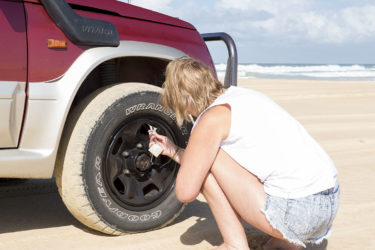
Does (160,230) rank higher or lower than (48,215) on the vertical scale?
higher

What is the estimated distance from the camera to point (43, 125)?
2.69 meters

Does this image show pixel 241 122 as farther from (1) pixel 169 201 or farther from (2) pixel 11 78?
(2) pixel 11 78

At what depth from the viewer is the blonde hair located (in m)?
2.57

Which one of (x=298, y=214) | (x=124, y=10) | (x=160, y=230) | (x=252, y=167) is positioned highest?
(x=124, y=10)

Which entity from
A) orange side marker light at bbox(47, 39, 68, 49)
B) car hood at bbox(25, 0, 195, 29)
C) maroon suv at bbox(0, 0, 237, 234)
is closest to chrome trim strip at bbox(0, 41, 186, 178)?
maroon suv at bbox(0, 0, 237, 234)

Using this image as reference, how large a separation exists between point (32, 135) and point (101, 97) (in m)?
0.47

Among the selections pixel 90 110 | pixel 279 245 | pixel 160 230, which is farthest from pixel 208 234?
pixel 90 110

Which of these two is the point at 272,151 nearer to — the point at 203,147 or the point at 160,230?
the point at 203,147

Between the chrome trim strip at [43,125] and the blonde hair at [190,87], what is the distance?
51 centimetres

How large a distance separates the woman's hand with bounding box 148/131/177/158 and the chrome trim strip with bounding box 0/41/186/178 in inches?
20.2

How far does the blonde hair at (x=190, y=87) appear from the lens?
257 centimetres

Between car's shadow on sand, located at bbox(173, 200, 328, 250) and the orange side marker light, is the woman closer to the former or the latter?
car's shadow on sand, located at bbox(173, 200, 328, 250)

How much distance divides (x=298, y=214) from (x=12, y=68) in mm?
1593

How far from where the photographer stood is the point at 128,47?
9.71ft
